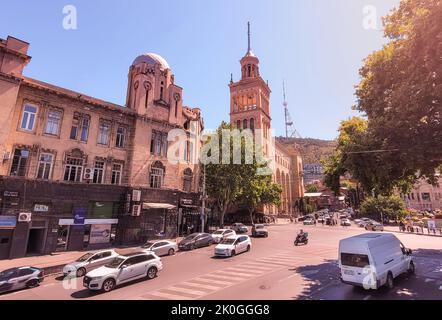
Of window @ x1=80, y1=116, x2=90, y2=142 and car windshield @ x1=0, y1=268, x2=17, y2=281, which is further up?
window @ x1=80, y1=116, x2=90, y2=142

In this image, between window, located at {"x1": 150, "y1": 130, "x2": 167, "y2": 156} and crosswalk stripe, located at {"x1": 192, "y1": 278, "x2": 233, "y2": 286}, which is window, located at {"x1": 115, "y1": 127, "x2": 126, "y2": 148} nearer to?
window, located at {"x1": 150, "y1": 130, "x2": 167, "y2": 156}

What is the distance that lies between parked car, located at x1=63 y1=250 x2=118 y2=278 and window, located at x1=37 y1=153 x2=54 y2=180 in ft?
33.5

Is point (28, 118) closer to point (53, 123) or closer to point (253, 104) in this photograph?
point (53, 123)

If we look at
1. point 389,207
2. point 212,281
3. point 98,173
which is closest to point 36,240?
point 98,173

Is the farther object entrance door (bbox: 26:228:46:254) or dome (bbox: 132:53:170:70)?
dome (bbox: 132:53:170:70)

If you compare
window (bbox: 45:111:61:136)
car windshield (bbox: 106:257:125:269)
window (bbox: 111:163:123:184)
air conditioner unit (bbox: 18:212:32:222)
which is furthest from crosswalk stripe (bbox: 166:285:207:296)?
window (bbox: 45:111:61:136)

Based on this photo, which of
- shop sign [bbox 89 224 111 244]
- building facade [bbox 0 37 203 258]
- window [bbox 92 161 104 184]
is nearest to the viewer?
building facade [bbox 0 37 203 258]

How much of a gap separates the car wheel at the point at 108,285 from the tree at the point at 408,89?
57.4 feet

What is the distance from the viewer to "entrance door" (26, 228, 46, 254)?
892 inches

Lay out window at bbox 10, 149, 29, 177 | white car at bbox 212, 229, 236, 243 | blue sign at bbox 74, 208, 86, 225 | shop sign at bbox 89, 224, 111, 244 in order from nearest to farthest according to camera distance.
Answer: window at bbox 10, 149, 29, 177, blue sign at bbox 74, 208, 86, 225, shop sign at bbox 89, 224, 111, 244, white car at bbox 212, 229, 236, 243

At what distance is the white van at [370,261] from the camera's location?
11.1 meters

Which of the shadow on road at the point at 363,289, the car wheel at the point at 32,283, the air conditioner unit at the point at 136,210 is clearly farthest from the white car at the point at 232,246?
the car wheel at the point at 32,283
